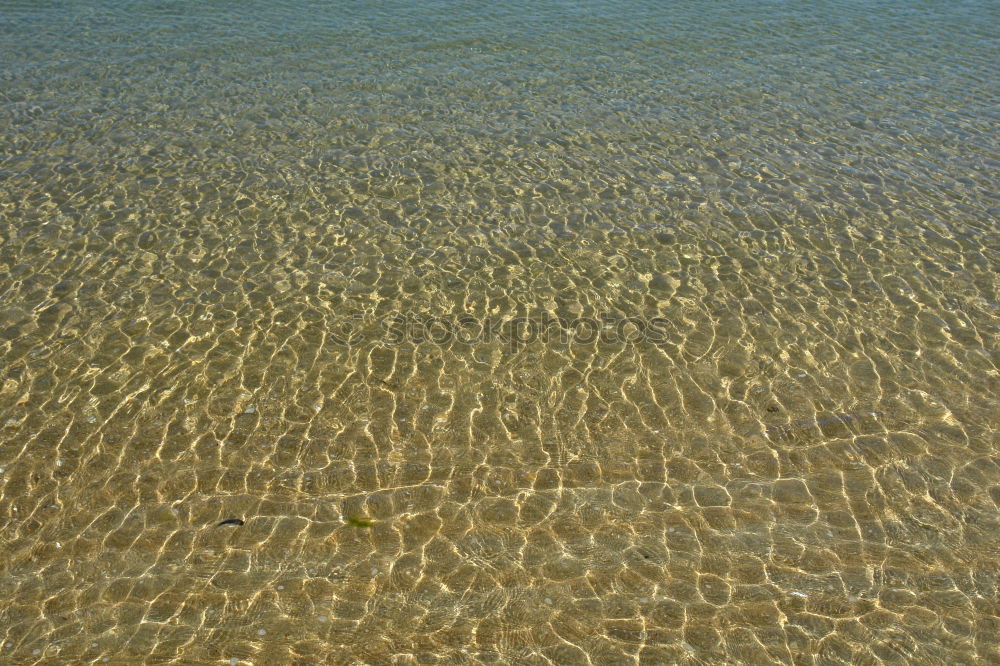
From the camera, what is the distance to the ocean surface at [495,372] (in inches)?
210

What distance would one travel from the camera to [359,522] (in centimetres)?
597

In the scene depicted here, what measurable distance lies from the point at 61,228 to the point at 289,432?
16.2 feet

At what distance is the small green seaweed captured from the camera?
5.94m

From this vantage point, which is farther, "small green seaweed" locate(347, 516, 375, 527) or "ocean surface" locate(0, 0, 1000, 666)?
"small green seaweed" locate(347, 516, 375, 527)

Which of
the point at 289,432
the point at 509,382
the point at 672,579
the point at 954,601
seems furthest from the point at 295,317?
the point at 954,601

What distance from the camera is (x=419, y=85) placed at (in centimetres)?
1432

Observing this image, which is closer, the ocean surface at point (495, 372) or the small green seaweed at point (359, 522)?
the ocean surface at point (495, 372)

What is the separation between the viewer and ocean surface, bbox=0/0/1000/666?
534 centimetres

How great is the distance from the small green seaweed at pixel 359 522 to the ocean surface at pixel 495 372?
0.03 m

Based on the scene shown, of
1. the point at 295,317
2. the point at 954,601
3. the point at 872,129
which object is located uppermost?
the point at 872,129

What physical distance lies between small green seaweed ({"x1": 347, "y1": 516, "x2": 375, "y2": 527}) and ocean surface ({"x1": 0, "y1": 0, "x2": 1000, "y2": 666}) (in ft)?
0.11

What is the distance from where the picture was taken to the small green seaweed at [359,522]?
5941 millimetres

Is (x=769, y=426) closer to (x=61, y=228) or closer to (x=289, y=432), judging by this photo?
(x=289, y=432)

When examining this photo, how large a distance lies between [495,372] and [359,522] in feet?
7.14
